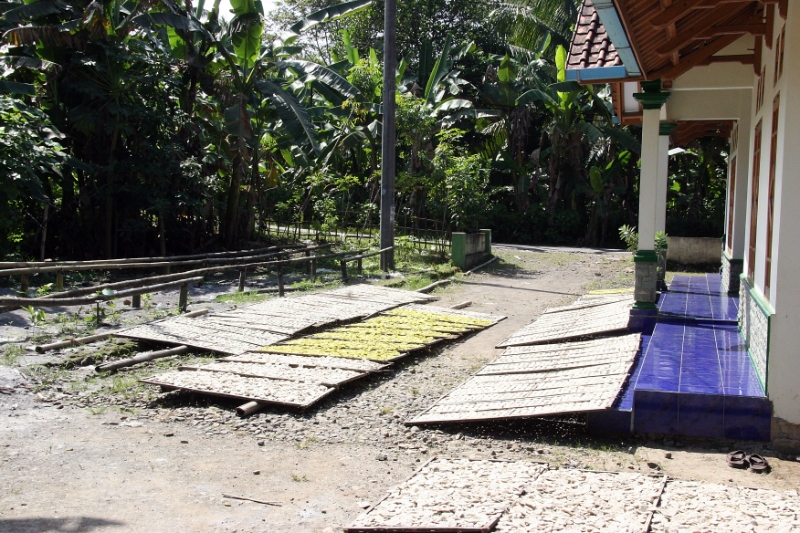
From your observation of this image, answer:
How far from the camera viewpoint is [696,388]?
573 cm

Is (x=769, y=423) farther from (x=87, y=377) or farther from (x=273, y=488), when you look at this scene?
(x=87, y=377)

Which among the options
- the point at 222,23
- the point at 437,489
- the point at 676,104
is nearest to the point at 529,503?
the point at 437,489

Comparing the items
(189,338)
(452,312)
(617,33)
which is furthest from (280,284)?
(617,33)

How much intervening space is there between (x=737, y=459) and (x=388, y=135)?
460 inches

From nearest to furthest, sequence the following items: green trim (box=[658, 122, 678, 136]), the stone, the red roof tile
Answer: the stone
the red roof tile
green trim (box=[658, 122, 678, 136])

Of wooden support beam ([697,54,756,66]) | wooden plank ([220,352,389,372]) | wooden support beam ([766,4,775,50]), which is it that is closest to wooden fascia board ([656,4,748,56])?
wooden support beam ([766,4,775,50])

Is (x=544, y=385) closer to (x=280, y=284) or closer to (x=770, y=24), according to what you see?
(x=770, y=24)

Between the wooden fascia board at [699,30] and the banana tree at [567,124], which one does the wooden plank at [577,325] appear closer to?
the wooden fascia board at [699,30]

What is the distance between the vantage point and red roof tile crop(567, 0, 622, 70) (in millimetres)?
8055

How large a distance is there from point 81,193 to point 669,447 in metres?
13.6

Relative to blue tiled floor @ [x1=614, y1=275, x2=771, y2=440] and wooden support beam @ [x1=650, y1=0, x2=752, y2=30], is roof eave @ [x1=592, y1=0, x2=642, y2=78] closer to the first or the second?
wooden support beam @ [x1=650, y1=0, x2=752, y2=30]

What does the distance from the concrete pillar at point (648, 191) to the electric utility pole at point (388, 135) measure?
7.92 meters

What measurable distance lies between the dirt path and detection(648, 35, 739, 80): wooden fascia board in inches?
164

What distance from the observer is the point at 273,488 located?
4.73 meters
